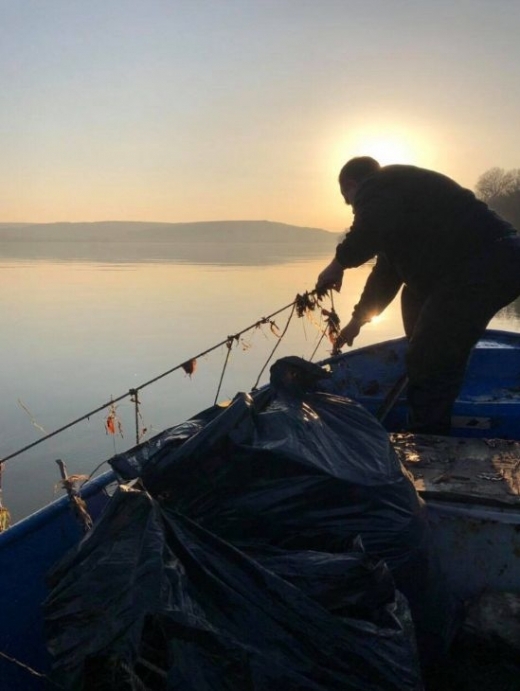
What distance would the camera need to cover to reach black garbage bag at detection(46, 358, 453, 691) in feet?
4.65

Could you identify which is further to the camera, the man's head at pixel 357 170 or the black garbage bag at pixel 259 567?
the man's head at pixel 357 170

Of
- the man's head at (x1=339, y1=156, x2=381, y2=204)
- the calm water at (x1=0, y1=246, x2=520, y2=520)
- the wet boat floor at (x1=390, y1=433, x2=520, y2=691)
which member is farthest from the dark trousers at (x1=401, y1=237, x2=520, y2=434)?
the calm water at (x1=0, y1=246, x2=520, y2=520)

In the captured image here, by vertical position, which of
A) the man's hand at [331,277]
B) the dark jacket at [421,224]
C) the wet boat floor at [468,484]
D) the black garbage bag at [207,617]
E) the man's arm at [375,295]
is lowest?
the wet boat floor at [468,484]

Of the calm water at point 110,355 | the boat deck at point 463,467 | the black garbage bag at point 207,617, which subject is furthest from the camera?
the calm water at point 110,355

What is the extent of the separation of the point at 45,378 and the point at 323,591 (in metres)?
8.85

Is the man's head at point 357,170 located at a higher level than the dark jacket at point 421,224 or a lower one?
higher

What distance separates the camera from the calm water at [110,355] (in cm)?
690

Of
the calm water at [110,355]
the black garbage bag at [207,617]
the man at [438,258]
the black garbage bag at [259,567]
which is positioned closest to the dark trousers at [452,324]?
the man at [438,258]

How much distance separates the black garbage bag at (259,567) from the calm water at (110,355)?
2.57 metres

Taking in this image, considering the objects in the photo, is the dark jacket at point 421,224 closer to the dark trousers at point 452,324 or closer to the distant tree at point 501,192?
the dark trousers at point 452,324

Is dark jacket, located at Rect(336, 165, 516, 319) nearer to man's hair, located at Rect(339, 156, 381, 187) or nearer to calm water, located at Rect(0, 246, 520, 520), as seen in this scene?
man's hair, located at Rect(339, 156, 381, 187)

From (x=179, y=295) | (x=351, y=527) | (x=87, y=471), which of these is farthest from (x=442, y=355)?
(x=179, y=295)

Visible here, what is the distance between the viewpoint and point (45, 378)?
963cm

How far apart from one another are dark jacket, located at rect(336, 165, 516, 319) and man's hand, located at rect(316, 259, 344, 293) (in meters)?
0.22
